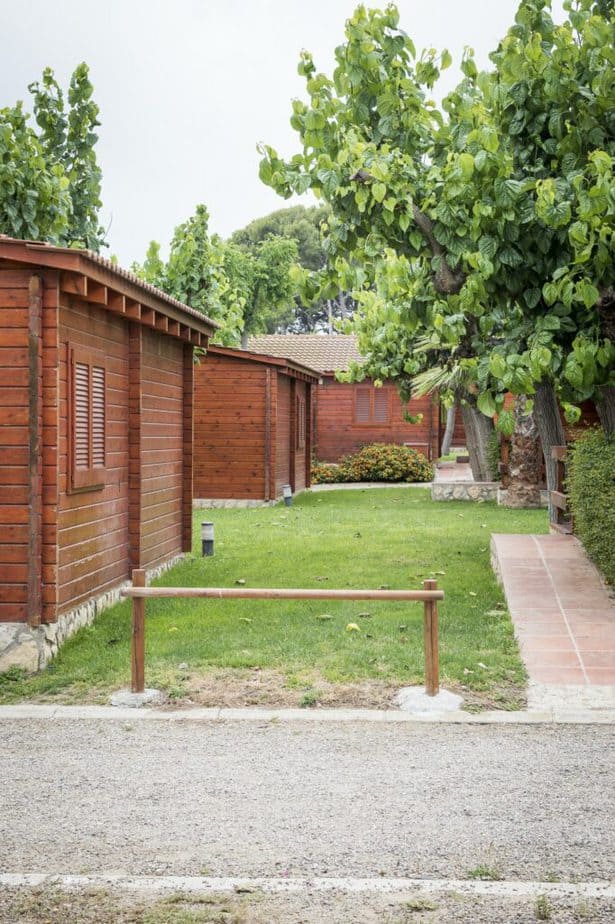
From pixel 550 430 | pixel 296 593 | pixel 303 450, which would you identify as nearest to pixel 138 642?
pixel 296 593

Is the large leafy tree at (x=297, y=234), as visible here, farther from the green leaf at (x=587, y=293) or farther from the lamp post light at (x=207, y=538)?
the green leaf at (x=587, y=293)

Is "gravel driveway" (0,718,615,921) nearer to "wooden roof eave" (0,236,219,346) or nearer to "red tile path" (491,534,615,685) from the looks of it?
"red tile path" (491,534,615,685)

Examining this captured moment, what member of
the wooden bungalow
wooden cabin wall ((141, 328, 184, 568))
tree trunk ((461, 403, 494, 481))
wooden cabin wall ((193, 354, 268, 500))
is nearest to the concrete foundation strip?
the wooden bungalow

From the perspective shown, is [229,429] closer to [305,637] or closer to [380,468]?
[380,468]

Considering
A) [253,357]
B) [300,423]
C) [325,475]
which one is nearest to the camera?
[253,357]

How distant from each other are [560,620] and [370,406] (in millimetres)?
25987

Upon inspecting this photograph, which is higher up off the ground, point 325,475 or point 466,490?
point 325,475

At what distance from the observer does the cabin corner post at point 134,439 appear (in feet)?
34.9

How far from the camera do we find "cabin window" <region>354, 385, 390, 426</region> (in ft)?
113

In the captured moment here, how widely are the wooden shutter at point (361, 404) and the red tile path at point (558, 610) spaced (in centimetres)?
2203

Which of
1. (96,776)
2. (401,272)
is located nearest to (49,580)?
(96,776)

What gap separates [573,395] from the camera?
10148 mm

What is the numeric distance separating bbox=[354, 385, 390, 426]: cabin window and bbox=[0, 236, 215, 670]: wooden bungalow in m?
23.0

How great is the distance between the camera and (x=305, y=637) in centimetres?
867
